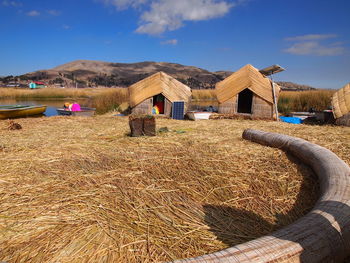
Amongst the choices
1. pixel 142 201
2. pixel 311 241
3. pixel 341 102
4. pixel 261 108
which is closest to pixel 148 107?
pixel 261 108

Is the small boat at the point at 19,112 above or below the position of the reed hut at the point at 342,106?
below

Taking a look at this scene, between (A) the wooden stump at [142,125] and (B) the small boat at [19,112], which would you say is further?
(B) the small boat at [19,112]

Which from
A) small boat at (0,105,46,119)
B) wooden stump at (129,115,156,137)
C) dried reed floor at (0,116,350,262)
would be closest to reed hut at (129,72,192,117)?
small boat at (0,105,46,119)

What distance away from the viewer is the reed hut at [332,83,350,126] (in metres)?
7.91

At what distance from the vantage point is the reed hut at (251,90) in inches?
410

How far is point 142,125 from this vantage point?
5.43 meters

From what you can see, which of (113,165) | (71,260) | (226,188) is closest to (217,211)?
(226,188)

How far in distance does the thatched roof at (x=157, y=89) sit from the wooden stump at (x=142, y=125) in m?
5.88

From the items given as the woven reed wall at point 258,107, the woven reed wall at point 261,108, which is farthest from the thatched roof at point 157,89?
the woven reed wall at point 261,108

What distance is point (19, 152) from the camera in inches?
157

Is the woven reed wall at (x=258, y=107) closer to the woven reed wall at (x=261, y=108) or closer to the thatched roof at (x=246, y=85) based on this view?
the woven reed wall at (x=261, y=108)

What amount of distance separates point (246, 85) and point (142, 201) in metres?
9.45

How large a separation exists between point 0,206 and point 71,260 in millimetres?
1138

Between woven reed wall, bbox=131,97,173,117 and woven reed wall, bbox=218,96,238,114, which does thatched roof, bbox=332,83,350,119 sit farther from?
woven reed wall, bbox=131,97,173,117
